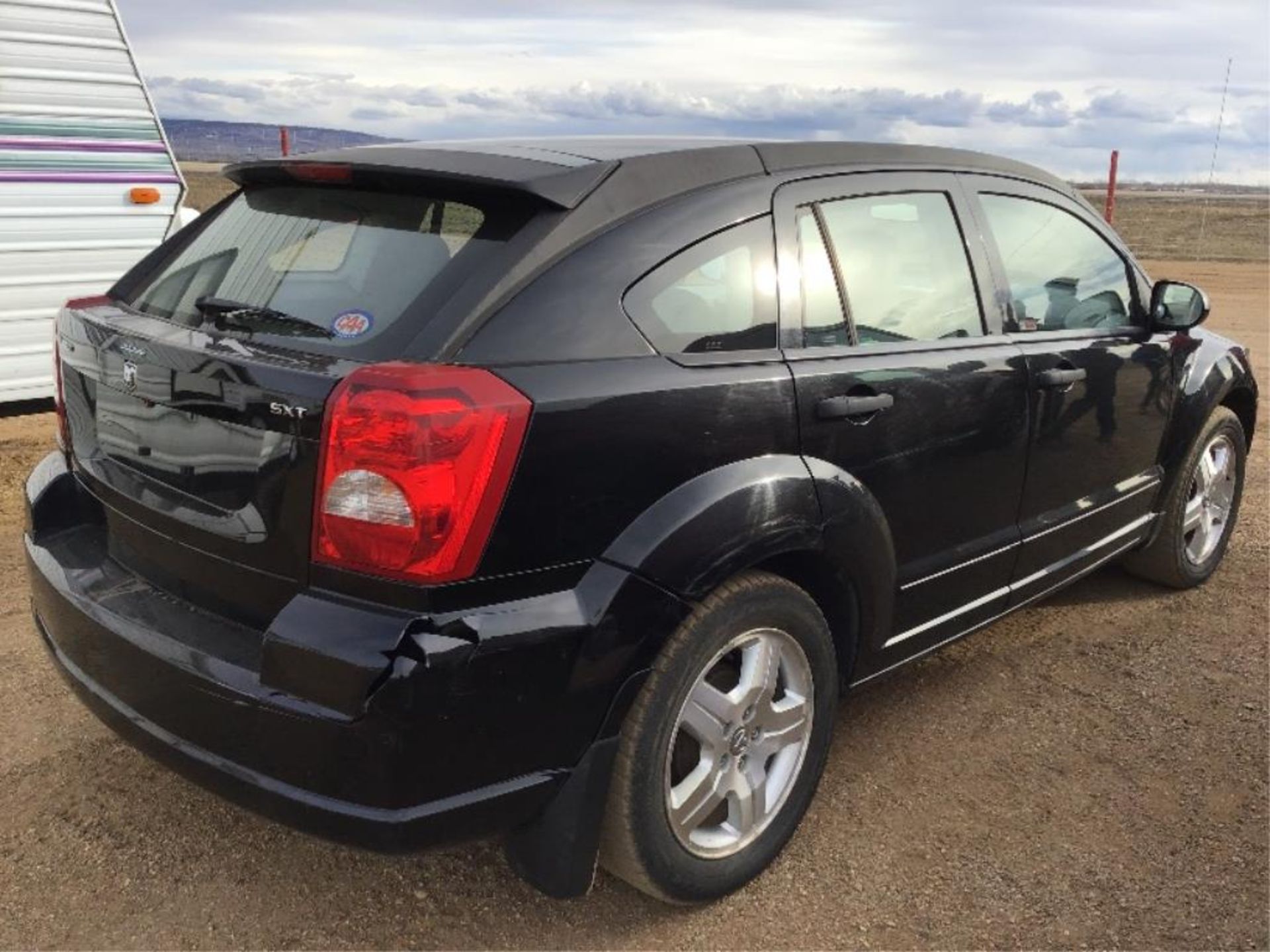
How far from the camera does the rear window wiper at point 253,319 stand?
7.82ft

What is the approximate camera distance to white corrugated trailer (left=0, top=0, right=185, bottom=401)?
6.59 metres

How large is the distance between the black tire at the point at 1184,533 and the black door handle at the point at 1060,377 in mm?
1105

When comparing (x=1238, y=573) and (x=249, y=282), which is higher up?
(x=249, y=282)

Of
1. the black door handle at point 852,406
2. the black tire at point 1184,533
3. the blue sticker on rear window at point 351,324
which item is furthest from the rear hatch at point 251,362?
the black tire at point 1184,533

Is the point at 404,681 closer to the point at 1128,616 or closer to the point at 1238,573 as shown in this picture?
the point at 1128,616

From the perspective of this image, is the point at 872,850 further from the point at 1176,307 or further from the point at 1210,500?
the point at 1210,500

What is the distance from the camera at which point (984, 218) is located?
350cm

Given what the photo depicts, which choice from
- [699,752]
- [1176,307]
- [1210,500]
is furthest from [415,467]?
[1210,500]

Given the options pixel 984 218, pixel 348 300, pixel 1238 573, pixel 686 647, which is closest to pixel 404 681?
pixel 686 647

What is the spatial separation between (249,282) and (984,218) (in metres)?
2.10

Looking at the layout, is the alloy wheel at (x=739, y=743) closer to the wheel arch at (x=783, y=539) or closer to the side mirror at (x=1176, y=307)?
the wheel arch at (x=783, y=539)

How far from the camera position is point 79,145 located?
6.88 metres

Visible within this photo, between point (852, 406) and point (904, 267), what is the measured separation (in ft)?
1.86

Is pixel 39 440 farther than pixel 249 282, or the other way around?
pixel 39 440
